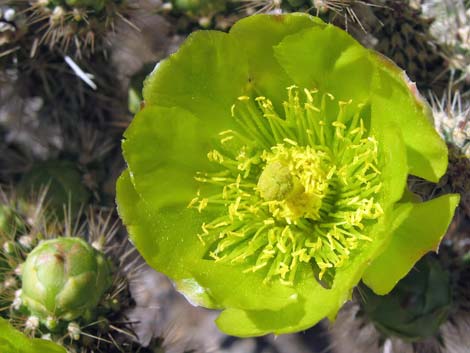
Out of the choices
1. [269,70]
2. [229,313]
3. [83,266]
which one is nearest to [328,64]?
[269,70]

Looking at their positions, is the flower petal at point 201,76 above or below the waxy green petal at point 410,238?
above

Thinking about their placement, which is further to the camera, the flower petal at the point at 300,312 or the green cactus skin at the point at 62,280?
the green cactus skin at the point at 62,280

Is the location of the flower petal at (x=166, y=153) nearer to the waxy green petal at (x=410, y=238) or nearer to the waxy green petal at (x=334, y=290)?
the waxy green petal at (x=334, y=290)

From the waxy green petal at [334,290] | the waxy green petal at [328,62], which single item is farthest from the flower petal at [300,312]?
the waxy green petal at [328,62]

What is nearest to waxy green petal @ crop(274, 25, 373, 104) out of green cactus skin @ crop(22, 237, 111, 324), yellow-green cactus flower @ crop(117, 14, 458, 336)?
yellow-green cactus flower @ crop(117, 14, 458, 336)

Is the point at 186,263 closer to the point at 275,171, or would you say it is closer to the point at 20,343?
the point at 275,171

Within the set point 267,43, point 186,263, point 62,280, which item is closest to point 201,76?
point 267,43
